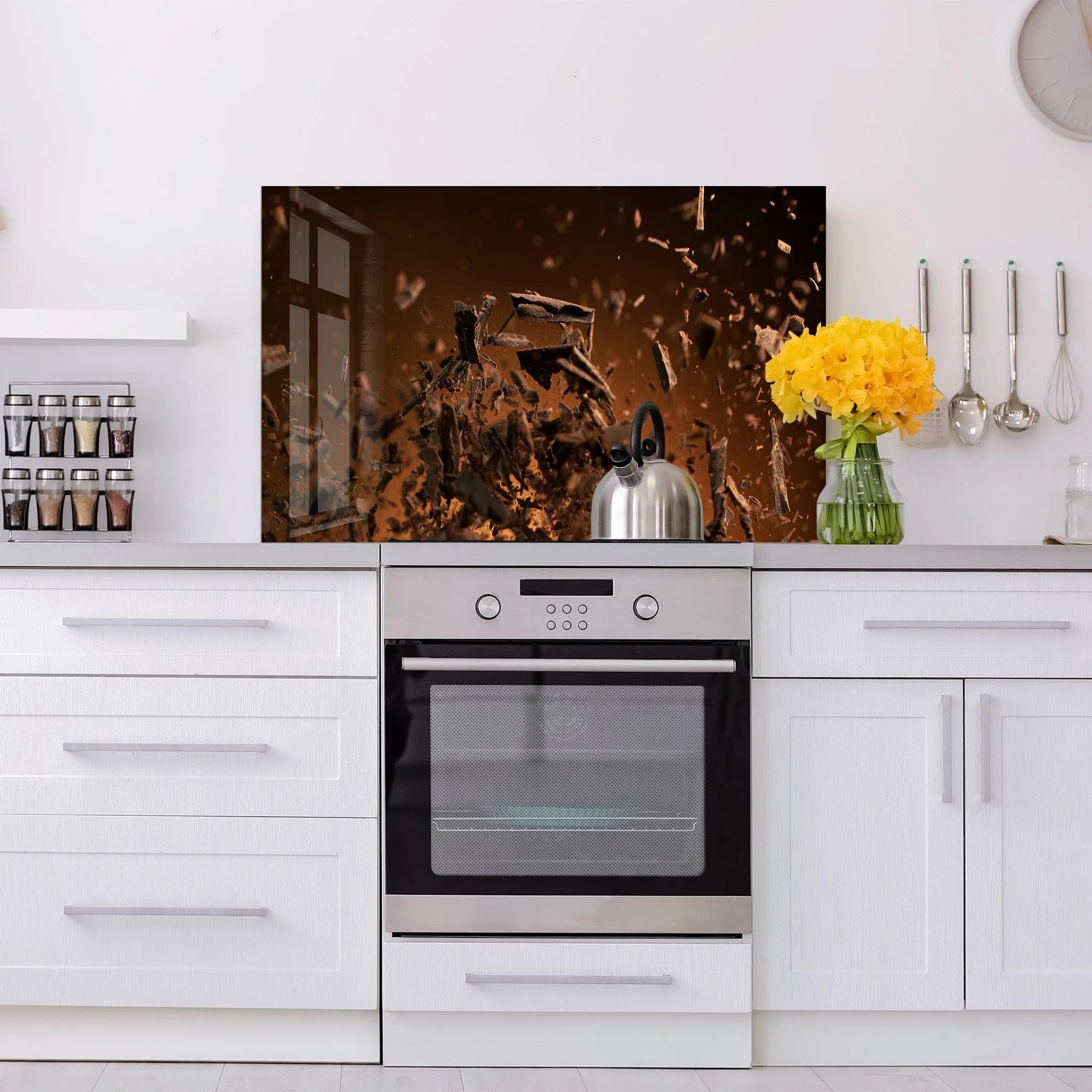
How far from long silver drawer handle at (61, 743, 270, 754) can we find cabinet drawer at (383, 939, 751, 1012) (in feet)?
1.39

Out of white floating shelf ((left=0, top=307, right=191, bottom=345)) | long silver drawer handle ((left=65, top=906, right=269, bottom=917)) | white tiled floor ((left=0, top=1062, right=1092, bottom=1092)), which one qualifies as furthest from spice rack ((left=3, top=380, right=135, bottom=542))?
white tiled floor ((left=0, top=1062, right=1092, bottom=1092))

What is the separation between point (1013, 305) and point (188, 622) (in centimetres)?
195

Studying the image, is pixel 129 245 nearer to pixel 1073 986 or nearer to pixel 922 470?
pixel 922 470

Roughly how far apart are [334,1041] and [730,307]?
1738mm

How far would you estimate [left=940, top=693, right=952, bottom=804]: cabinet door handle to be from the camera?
6.22ft

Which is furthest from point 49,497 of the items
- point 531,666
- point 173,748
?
point 531,666

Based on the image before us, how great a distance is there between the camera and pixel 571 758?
1884mm

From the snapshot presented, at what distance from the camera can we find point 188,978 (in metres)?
1.90

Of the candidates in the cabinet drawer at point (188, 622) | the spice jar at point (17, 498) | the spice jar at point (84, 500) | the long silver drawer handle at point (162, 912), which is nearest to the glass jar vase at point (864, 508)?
the cabinet drawer at point (188, 622)

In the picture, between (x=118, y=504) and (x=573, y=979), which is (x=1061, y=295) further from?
(x=118, y=504)

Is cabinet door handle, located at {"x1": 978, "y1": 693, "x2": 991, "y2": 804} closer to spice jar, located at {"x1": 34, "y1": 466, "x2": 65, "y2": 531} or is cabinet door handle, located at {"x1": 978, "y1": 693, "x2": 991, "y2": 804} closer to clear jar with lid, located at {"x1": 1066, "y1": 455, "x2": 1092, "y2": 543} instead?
clear jar with lid, located at {"x1": 1066, "y1": 455, "x2": 1092, "y2": 543}

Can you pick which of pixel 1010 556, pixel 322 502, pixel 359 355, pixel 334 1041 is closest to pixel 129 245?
pixel 359 355

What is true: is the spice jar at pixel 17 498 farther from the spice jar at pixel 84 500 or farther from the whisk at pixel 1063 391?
the whisk at pixel 1063 391

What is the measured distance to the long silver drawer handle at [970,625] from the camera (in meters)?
1.91
